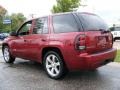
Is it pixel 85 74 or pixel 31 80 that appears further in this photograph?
pixel 85 74

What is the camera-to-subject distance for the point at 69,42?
18.8 feet

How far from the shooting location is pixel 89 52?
5.72 meters

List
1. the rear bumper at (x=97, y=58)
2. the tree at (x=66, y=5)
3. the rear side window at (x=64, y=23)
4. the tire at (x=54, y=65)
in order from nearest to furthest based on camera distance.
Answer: the rear bumper at (x=97, y=58), the rear side window at (x=64, y=23), the tire at (x=54, y=65), the tree at (x=66, y=5)

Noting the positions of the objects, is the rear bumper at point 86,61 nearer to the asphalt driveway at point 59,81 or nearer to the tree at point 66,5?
the asphalt driveway at point 59,81

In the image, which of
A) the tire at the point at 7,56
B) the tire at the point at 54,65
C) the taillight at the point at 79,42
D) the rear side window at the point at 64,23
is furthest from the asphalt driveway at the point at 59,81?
the rear side window at the point at 64,23

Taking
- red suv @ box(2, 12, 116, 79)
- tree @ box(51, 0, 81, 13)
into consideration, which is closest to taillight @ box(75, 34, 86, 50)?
red suv @ box(2, 12, 116, 79)

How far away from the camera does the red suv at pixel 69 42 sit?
223 inches

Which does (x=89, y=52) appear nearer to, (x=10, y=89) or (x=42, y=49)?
(x=42, y=49)

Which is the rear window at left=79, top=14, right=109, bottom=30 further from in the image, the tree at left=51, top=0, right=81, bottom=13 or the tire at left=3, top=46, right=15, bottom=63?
the tree at left=51, top=0, right=81, bottom=13

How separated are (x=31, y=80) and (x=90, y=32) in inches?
78.1

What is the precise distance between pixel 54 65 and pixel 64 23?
45.5 inches

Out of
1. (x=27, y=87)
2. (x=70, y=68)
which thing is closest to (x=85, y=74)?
(x=70, y=68)

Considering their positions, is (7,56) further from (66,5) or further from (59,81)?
(66,5)

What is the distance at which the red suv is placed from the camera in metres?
5.67
